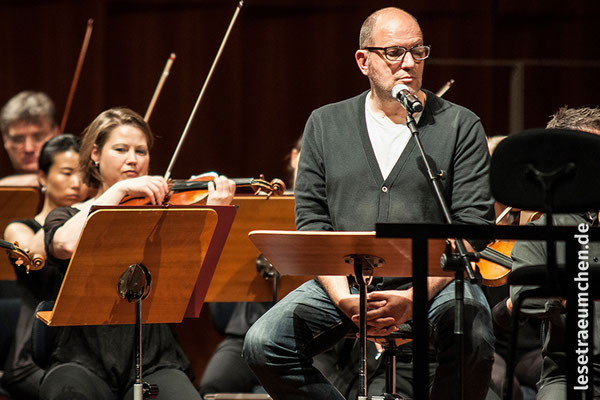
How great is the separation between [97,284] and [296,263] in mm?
551

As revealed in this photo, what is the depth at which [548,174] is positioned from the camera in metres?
1.71

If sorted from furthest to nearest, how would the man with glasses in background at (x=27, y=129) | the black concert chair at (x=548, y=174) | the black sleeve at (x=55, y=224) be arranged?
1. the man with glasses in background at (x=27, y=129)
2. the black sleeve at (x=55, y=224)
3. the black concert chair at (x=548, y=174)

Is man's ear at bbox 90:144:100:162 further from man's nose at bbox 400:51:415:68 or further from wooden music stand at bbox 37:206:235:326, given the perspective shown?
man's nose at bbox 400:51:415:68

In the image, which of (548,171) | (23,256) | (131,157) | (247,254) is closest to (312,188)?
(247,254)

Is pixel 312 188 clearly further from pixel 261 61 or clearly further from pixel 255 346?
pixel 261 61

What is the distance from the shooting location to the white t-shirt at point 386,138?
2.51m

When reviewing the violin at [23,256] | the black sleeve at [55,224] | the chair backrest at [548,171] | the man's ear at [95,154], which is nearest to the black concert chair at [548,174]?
the chair backrest at [548,171]

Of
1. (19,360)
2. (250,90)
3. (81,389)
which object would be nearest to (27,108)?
(250,90)

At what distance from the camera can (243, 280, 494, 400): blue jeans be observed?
2.22m

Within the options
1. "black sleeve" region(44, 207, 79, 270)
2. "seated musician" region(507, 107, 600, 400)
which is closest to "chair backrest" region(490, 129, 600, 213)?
"seated musician" region(507, 107, 600, 400)

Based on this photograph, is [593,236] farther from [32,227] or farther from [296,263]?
[32,227]

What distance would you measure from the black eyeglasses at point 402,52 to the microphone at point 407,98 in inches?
6.1

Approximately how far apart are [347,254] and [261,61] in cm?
317

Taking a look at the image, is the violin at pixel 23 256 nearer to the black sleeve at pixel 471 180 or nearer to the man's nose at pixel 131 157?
the man's nose at pixel 131 157
